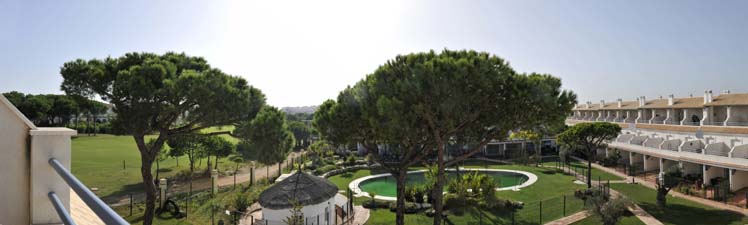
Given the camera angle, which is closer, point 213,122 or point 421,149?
point 213,122

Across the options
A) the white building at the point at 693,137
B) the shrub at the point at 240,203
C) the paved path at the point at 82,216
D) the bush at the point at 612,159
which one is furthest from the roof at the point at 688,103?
the paved path at the point at 82,216

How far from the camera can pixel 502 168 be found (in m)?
34.2

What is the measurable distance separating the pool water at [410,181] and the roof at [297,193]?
30.0 ft

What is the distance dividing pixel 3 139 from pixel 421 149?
1429cm

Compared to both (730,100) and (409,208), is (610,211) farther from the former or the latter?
(730,100)

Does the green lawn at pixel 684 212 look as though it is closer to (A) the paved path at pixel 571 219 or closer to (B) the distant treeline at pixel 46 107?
(A) the paved path at pixel 571 219

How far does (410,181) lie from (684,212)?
1632 cm

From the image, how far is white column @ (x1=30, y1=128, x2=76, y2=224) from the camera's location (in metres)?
3.21

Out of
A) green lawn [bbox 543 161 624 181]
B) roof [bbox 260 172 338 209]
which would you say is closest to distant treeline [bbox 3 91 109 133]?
roof [bbox 260 172 338 209]

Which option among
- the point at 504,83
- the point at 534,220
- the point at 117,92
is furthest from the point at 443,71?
the point at 117,92

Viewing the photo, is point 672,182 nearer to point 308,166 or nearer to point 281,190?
point 281,190

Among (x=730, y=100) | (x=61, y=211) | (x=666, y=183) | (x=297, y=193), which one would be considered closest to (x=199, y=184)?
(x=297, y=193)

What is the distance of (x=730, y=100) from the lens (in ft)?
88.8

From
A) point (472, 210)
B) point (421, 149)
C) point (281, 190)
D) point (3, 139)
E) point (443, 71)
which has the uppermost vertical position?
point (443, 71)
